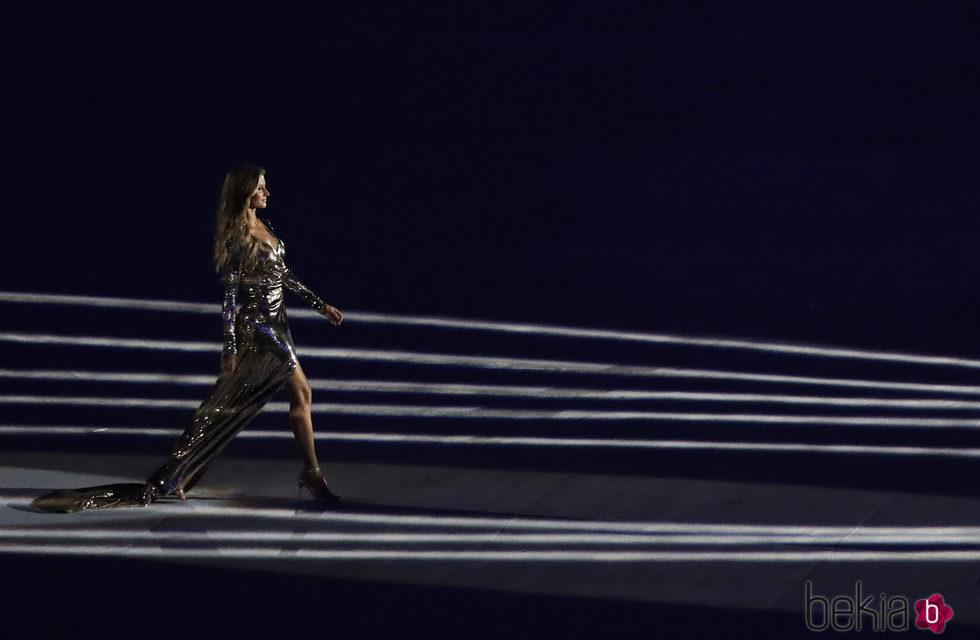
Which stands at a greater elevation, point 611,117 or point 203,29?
point 203,29

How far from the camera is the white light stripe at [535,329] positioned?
8.32 meters

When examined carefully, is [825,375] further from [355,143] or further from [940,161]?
[355,143]

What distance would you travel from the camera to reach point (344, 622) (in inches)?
208

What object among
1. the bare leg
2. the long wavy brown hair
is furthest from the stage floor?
the long wavy brown hair

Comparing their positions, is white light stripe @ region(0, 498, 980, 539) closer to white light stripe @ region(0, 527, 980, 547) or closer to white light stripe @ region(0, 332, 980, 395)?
white light stripe @ region(0, 527, 980, 547)

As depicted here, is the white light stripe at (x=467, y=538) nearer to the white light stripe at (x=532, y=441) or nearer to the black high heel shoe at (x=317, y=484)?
the black high heel shoe at (x=317, y=484)

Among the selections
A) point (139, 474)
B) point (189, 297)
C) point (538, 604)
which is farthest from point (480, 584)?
point (189, 297)

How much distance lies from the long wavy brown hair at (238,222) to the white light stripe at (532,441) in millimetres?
1509

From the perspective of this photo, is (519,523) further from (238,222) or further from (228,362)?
(238,222)

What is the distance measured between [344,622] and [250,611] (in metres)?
0.39

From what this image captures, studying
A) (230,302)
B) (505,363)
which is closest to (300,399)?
(230,302)

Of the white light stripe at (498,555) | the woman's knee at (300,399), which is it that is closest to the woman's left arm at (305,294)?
the woman's knee at (300,399)

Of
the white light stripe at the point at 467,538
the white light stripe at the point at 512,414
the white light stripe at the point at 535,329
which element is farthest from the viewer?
the white light stripe at the point at 535,329

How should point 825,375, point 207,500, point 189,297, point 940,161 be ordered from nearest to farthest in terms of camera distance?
point 207,500, point 825,375, point 189,297, point 940,161
